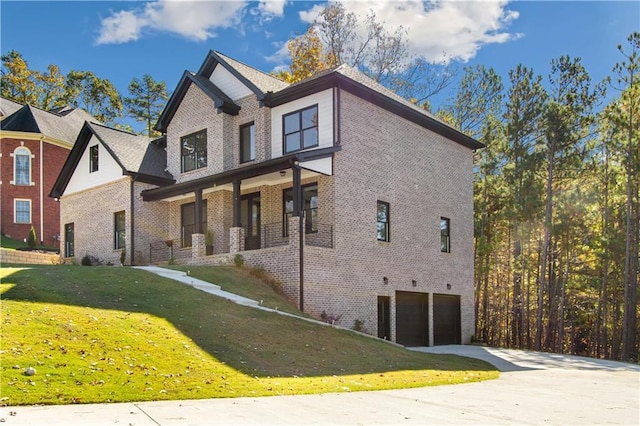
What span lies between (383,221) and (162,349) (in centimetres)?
1298

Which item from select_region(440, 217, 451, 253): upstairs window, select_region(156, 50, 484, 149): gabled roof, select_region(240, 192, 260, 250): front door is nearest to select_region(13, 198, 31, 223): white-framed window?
select_region(156, 50, 484, 149): gabled roof

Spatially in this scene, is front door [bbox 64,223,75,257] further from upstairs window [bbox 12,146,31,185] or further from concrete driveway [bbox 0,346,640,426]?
concrete driveway [bbox 0,346,640,426]

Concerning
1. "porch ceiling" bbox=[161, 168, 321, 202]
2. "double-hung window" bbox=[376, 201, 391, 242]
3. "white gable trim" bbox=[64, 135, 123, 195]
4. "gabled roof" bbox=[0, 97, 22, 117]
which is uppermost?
"gabled roof" bbox=[0, 97, 22, 117]

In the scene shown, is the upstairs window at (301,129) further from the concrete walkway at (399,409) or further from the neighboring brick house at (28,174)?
the neighboring brick house at (28,174)

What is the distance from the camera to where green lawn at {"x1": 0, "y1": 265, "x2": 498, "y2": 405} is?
817 cm

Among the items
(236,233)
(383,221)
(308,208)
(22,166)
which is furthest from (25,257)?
(383,221)

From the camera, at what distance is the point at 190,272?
18031 millimetres

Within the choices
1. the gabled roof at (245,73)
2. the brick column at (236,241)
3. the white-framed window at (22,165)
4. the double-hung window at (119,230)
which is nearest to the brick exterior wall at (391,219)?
the brick column at (236,241)

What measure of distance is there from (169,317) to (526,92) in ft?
79.6

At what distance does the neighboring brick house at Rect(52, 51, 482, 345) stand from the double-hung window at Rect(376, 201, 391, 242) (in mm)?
51

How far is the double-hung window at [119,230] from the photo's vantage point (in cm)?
2547

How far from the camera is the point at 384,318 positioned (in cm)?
2134

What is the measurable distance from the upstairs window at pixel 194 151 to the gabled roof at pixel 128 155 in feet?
3.64

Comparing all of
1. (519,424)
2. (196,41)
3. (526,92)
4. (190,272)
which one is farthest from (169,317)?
(526,92)
